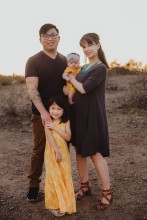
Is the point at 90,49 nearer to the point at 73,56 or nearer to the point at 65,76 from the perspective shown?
the point at 73,56

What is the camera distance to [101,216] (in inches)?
160

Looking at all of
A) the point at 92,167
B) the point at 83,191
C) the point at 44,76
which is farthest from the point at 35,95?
the point at 92,167

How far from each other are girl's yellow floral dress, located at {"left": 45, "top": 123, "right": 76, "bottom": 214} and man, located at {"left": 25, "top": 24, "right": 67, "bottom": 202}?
276mm

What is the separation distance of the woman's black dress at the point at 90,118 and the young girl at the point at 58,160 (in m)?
0.14

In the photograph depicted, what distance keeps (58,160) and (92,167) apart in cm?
185

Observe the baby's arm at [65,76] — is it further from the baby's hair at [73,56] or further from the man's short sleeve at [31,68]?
the man's short sleeve at [31,68]

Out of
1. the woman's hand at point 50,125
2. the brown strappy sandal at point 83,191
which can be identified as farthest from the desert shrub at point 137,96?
the woman's hand at point 50,125

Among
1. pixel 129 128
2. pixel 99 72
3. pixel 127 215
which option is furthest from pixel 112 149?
pixel 99 72

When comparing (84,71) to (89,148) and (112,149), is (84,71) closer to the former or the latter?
(89,148)

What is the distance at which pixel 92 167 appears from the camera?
559 cm

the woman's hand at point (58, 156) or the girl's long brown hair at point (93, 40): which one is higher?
the girl's long brown hair at point (93, 40)

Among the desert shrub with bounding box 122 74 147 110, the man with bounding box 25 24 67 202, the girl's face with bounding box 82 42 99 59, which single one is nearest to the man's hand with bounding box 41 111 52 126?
the man with bounding box 25 24 67 202

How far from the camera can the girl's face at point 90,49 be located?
3.86 m

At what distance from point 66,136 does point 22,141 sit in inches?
132
